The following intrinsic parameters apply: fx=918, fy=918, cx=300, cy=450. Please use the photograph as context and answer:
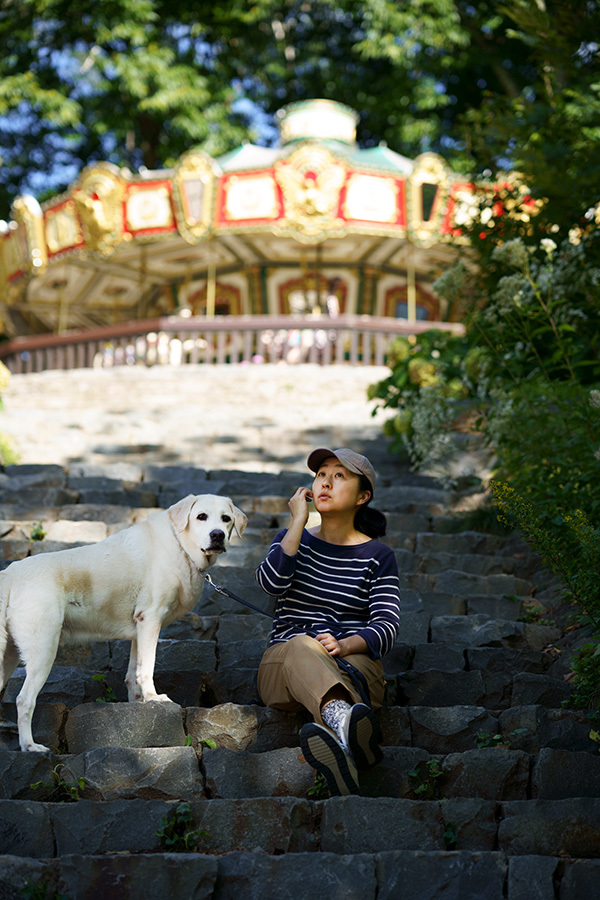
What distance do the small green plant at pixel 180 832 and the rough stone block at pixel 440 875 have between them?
64 centimetres

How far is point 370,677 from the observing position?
11.9ft

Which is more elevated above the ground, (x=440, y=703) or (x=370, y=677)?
(x=370, y=677)

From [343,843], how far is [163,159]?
25.4m

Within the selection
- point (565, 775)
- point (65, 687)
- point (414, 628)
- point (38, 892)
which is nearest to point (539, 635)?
point (414, 628)

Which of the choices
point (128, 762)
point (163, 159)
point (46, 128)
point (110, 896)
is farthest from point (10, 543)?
point (46, 128)

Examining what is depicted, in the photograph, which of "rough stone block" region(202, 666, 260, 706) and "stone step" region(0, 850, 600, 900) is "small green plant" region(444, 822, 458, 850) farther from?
"rough stone block" region(202, 666, 260, 706)

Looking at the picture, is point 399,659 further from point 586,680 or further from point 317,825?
point 317,825

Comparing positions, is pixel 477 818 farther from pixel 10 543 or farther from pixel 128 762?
pixel 10 543

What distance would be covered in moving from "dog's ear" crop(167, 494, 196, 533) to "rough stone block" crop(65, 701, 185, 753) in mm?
717

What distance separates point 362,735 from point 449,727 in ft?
2.16

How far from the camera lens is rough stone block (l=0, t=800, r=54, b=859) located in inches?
121

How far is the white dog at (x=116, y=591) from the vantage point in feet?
11.3

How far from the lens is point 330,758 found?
318 cm

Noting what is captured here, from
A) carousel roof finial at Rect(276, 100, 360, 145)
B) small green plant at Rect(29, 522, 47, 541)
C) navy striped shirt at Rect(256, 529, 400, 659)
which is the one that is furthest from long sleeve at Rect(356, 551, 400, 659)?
carousel roof finial at Rect(276, 100, 360, 145)
